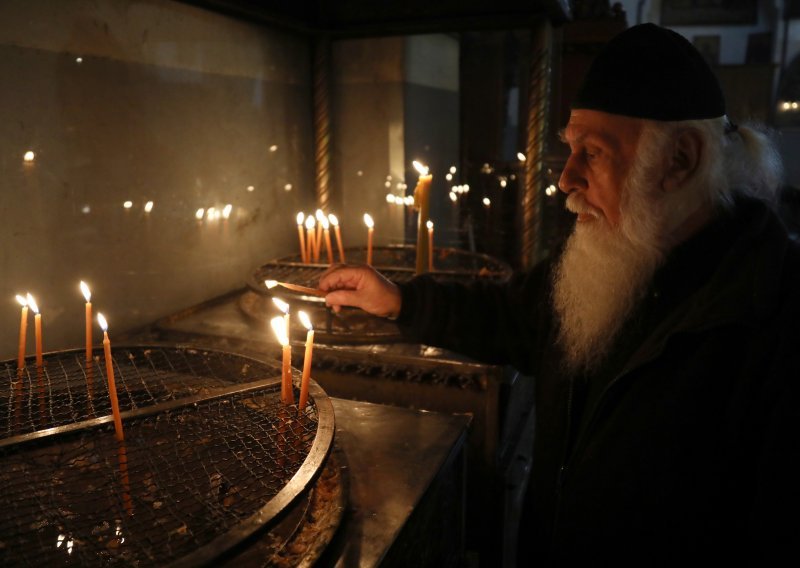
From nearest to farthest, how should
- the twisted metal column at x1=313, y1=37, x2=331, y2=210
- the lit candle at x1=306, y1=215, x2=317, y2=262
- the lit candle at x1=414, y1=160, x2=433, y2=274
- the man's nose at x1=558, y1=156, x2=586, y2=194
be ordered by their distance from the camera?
the man's nose at x1=558, y1=156, x2=586, y2=194 → the lit candle at x1=414, y1=160, x2=433, y2=274 → the lit candle at x1=306, y1=215, x2=317, y2=262 → the twisted metal column at x1=313, y1=37, x2=331, y2=210

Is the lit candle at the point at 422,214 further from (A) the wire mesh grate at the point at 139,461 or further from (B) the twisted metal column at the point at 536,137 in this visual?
(A) the wire mesh grate at the point at 139,461

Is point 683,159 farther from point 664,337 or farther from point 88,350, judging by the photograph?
point 88,350

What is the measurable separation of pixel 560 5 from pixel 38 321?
3214 millimetres

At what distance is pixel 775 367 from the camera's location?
5.02 ft

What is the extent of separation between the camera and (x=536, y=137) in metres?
4.20

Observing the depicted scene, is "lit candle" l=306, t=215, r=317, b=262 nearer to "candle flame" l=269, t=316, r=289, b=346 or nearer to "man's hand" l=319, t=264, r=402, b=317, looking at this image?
"man's hand" l=319, t=264, r=402, b=317

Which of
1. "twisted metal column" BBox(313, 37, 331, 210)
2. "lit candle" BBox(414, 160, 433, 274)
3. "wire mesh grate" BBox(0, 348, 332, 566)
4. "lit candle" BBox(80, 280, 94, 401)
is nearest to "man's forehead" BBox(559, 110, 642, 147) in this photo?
"wire mesh grate" BBox(0, 348, 332, 566)

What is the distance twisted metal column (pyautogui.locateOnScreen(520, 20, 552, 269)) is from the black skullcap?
2174 mm

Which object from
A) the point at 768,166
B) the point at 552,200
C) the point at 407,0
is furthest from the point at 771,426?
the point at 552,200

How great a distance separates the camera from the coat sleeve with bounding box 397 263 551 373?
261 cm

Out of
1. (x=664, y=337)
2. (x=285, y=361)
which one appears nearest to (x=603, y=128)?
(x=664, y=337)

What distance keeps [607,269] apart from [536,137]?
226 centimetres

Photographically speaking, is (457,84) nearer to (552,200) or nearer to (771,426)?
(552,200)

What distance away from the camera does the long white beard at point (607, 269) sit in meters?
1.97
